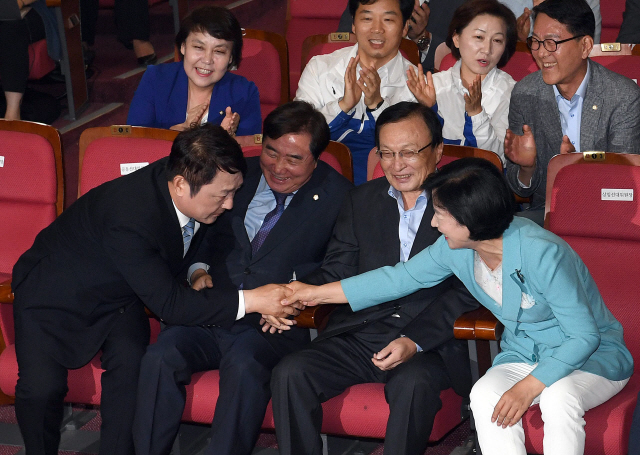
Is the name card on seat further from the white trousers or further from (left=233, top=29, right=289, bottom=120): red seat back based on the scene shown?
the white trousers

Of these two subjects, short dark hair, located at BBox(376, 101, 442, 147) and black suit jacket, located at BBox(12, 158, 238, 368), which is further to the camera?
short dark hair, located at BBox(376, 101, 442, 147)

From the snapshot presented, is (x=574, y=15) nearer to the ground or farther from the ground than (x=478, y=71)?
farther from the ground

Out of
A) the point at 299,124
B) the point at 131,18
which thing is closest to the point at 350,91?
the point at 299,124

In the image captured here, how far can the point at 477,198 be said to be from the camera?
2096 millimetres

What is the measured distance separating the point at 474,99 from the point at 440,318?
99cm

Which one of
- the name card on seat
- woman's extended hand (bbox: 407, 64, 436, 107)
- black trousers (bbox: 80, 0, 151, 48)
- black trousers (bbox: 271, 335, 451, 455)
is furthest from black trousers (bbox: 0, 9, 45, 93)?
black trousers (bbox: 271, 335, 451, 455)

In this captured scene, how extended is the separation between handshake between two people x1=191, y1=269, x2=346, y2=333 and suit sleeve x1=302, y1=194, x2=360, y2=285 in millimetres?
83

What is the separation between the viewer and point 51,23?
4.54 meters

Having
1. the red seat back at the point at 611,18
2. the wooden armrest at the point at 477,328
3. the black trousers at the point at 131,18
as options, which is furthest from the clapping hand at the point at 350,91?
the black trousers at the point at 131,18

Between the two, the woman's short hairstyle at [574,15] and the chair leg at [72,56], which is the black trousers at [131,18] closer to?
the chair leg at [72,56]

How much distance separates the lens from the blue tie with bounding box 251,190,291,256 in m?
2.65

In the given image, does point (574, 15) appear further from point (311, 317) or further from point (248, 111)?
point (311, 317)

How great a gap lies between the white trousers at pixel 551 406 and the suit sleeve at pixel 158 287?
2.50ft

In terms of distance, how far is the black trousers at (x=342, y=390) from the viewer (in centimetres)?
217
